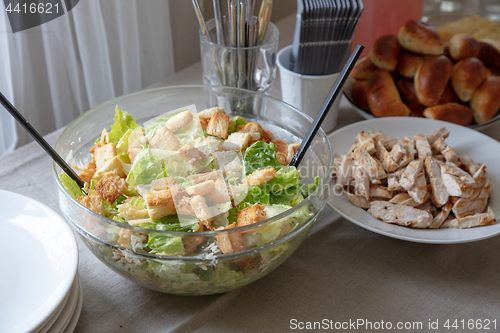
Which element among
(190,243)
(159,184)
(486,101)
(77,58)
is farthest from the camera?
(77,58)

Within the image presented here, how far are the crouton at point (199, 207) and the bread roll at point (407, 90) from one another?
2.73 ft

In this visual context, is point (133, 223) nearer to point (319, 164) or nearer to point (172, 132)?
point (172, 132)

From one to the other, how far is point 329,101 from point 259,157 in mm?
161

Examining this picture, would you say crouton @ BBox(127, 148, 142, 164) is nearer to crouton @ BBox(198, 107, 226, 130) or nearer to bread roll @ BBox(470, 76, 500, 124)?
crouton @ BBox(198, 107, 226, 130)

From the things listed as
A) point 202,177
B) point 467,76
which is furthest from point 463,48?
point 202,177

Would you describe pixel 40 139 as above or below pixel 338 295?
above

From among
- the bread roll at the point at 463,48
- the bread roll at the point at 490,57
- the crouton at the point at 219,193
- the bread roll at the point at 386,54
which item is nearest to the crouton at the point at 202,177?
the crouton at the point at 219,193

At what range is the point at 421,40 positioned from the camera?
1.20m

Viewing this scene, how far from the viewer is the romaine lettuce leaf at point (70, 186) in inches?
28.0

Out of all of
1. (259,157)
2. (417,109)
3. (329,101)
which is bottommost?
(417,109)

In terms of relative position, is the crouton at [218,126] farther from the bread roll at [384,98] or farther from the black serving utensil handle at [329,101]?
the bread roll at [384,98]

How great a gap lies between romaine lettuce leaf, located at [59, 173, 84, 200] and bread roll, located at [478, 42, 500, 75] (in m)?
1.18

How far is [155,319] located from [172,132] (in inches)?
13.3

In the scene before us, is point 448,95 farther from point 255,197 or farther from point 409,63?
point 255,197
